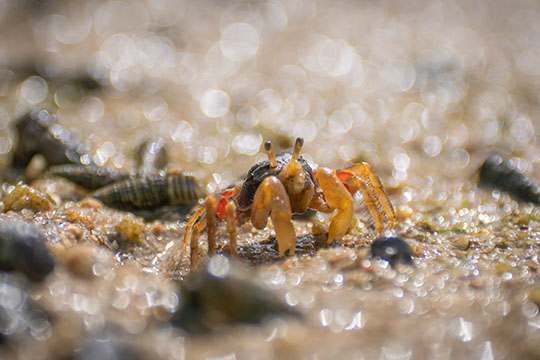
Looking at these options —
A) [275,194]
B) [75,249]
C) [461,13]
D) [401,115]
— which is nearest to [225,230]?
[275,194]

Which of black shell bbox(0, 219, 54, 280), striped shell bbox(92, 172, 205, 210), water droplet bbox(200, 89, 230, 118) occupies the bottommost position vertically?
striped shell bbox(92, 172, 205, 210)

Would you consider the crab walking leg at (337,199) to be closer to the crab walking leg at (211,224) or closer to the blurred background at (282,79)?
the crab walking leg at (211,224)

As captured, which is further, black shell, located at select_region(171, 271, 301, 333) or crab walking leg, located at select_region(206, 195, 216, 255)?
crab walking leg, located at select_region(206, 195, 216, 255)

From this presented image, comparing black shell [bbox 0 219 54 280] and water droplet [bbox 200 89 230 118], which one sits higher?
water droplet [bbox 200 89 230 118]

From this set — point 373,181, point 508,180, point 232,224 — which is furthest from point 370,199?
point 508,180

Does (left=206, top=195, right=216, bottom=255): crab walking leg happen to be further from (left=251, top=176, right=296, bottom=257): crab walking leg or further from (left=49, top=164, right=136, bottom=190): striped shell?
(left=49, top=164, right=136, bottom=190): striped shell

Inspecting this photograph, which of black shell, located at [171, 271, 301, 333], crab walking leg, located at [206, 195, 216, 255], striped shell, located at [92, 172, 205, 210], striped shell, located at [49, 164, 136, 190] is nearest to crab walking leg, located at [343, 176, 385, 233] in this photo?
crab walking leg, located at [206, 195, 216, 255]


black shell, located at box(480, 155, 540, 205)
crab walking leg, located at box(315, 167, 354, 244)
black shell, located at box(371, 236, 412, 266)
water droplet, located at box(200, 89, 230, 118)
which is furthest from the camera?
water droplet, located at box(200, 89, 230, 118)
